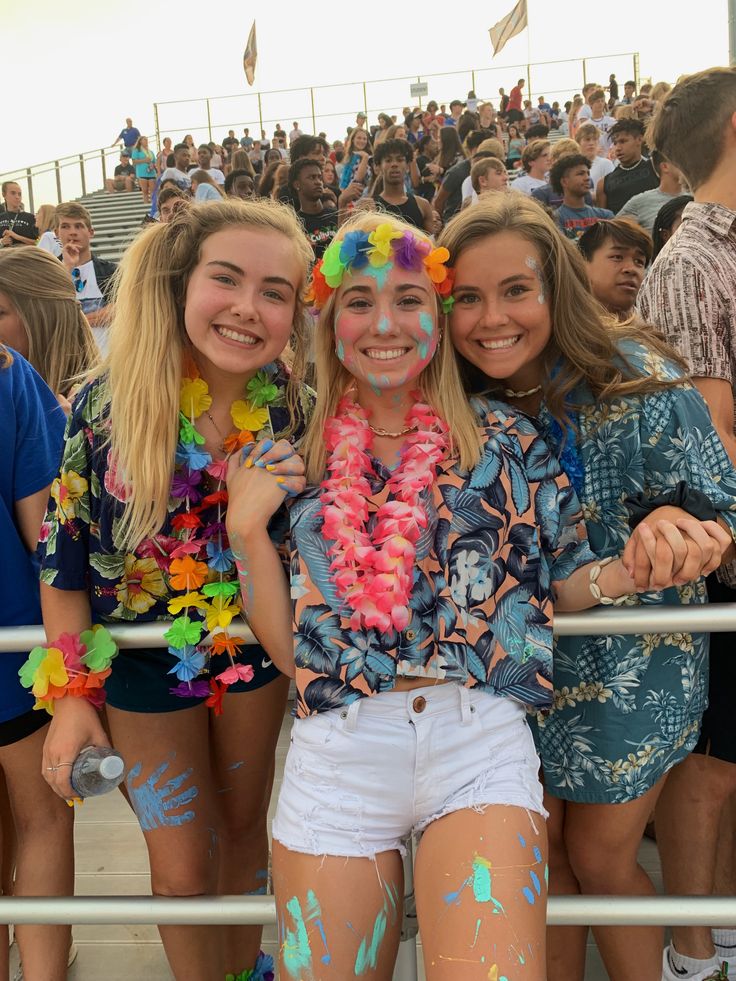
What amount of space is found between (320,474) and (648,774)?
3.01 ft

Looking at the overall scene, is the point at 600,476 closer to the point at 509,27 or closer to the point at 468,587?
the point at 468,587

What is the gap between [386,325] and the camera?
1.71 metres

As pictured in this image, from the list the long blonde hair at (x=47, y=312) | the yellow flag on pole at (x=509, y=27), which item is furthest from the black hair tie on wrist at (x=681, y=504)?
the yellow flag on pole at (x=509, y=27)

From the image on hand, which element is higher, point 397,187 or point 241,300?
point 397,187

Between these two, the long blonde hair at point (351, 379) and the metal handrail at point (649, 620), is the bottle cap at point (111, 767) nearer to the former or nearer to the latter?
the metal handrail at point (649, 620)

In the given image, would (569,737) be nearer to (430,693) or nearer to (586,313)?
(430,693)

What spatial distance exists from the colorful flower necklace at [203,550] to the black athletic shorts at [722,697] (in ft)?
3.62

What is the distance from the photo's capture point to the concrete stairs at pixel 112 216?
15.1 metres

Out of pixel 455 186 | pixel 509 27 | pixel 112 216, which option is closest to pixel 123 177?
pixel 112 216

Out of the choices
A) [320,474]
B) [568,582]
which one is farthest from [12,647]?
[568,582]

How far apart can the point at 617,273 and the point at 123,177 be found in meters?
17.2

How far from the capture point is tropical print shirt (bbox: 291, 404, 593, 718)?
1515 millimetres

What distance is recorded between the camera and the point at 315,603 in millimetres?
1579

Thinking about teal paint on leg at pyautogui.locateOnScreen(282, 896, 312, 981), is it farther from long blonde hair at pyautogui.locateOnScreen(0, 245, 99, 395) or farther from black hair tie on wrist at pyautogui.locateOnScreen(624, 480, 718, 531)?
long blonde hair at pyautogui.locateOnScreen(0, 245, 99, 395)
